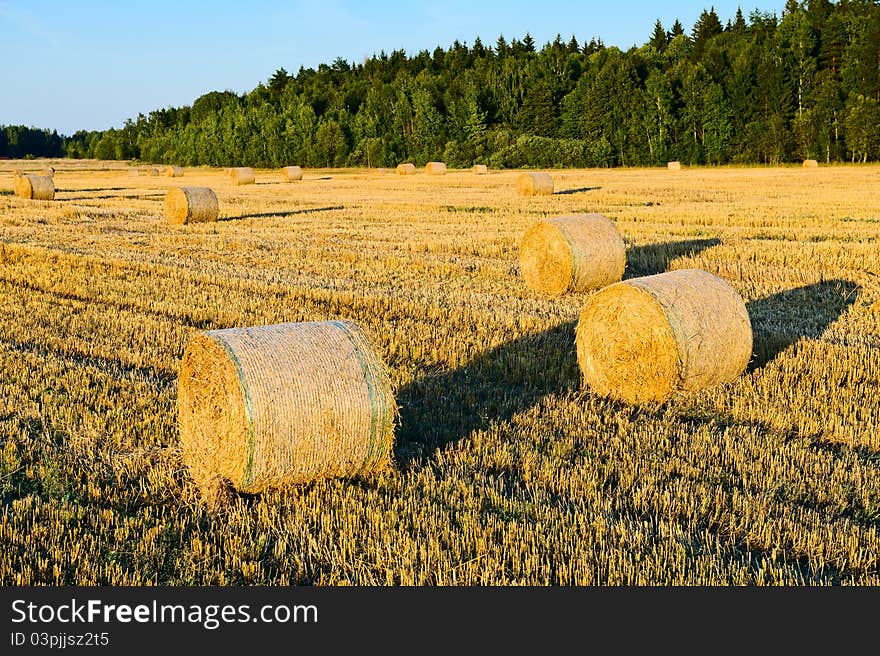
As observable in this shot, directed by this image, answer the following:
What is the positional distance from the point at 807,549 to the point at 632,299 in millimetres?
3573

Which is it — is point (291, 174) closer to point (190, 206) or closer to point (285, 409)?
point (190, 206)

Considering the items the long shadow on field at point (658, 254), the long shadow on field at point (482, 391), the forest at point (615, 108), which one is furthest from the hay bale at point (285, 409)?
the forest at point (615, 108)

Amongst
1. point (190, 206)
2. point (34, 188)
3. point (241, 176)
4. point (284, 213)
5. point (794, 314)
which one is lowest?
point (794, 314)

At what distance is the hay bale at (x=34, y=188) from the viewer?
32656 mm

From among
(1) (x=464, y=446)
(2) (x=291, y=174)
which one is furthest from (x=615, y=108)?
(1) (x=464, y=446)

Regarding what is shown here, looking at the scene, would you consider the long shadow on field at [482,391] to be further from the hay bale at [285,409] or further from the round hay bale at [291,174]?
the round hay bale at [291,174]

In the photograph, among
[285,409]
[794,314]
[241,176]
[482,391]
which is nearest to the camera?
[285,409]

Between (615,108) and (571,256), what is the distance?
6105 cm

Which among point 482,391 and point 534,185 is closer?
point 482,391

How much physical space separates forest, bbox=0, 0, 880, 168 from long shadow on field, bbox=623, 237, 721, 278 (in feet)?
159

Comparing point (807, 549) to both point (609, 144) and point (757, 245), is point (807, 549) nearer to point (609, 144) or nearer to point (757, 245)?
point (757, 245)

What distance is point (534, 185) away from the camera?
32875mm

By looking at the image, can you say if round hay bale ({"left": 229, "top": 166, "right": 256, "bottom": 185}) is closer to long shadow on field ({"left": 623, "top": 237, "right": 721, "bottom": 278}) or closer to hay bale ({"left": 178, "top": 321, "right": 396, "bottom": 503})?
long shadow on field ({"left": 623, "top": 237, "right": 721, "bottom": 278})

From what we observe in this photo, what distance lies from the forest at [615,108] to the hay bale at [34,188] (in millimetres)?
43956
